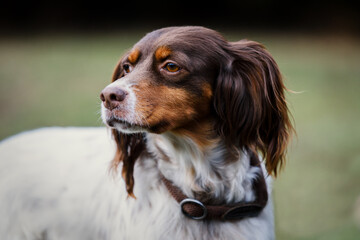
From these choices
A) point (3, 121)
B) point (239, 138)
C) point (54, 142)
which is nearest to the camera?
point (239, 138)

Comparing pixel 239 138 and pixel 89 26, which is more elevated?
pixel 239 138

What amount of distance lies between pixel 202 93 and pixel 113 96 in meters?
0.50

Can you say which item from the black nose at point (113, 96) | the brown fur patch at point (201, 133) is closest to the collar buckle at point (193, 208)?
the brown fur patch at point (201, 133)

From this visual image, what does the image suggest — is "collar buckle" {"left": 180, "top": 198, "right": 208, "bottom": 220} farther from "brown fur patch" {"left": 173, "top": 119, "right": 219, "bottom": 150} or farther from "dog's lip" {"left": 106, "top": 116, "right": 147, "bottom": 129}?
"dog's lip" {"left": 106, "top": 116, "right": 147, "bottom": 129}

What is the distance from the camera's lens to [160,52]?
2561 millimetres

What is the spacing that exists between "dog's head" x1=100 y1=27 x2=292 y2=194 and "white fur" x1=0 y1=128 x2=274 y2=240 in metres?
0.14

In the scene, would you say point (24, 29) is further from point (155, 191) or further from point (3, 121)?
point (155, 191)

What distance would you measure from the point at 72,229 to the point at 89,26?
36.4ft

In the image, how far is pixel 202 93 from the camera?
258cm

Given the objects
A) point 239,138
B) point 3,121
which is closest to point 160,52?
point 239,138

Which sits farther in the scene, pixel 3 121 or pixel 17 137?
pixel 3 121

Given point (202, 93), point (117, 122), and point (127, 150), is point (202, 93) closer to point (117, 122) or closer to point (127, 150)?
point (117, 122)

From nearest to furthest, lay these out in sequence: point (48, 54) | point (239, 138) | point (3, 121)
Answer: point (239, 138)
point (3, 121)
point (48, 54)

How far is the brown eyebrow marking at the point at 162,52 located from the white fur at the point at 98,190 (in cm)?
45
